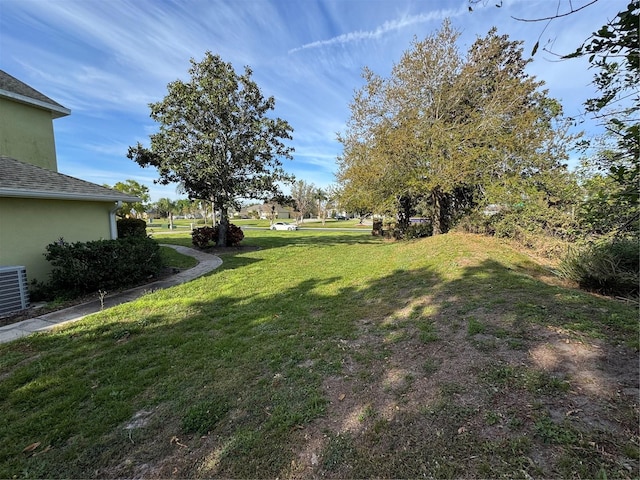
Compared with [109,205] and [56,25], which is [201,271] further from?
[56,25]

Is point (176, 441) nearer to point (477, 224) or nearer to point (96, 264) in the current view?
point (96, 264)

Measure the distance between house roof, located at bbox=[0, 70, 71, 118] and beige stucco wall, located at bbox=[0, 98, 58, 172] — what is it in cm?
25

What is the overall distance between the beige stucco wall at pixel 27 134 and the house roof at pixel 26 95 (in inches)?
10.0

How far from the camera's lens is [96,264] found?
649 cm

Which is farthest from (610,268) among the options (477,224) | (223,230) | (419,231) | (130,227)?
(130,227)

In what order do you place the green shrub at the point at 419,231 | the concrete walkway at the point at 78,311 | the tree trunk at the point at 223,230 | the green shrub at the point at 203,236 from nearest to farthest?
the concrete walkway at the point at 78,311
the tree trunk at the point at 223,230
the green shrub at the point at 203,236
the green shrub at the point at 419,231

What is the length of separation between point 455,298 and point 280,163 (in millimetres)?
11141

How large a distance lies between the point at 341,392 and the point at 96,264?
654 centimetres

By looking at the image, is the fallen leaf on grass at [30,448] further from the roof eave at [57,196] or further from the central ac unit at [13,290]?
the roof eave at [57,196]

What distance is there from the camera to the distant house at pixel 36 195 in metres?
6.00

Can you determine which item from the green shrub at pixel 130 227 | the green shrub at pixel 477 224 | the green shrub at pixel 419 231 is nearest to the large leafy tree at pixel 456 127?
the green shrub at pixel 477 224

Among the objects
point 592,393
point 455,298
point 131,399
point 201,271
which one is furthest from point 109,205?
point 592,393

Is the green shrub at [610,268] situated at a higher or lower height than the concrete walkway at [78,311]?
higher

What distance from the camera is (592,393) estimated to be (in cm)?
206
